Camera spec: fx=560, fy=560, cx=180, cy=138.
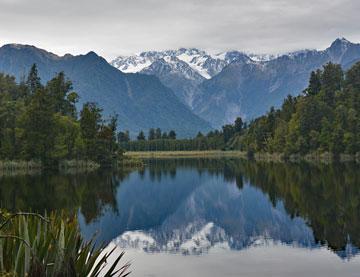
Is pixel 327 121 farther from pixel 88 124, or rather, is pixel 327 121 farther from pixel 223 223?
pixel 223 223

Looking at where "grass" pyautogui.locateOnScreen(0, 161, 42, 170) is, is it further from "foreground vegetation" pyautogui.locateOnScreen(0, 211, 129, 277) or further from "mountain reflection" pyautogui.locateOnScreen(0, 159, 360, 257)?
"foreground vegetation" pyautogui.locateOnScreen(0, 211, 129, 277)

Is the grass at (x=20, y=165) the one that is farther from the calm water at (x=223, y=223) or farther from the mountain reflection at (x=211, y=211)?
the mountain reflection at (x=211, y=211)

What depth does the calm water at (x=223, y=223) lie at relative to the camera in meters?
28.6

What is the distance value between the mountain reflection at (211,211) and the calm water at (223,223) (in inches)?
3.0

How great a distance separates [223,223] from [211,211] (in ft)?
32.2

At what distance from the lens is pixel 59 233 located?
44.7 feet

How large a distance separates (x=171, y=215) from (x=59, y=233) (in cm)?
4086

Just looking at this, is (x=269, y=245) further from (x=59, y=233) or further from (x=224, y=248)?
(x=59, y=233)

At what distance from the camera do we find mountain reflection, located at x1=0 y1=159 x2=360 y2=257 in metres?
36.5

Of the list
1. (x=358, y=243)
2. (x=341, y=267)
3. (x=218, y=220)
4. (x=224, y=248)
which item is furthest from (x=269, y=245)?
(x=218, y=220)

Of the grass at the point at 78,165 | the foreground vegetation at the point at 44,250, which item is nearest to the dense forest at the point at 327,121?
the grass at the point at 78,165

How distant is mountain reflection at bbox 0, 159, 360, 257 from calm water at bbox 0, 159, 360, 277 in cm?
8

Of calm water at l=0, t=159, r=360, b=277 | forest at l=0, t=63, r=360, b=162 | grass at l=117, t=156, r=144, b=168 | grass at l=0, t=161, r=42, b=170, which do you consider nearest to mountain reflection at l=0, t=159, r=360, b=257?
calm water at l=0, t=159, r=360, b=277

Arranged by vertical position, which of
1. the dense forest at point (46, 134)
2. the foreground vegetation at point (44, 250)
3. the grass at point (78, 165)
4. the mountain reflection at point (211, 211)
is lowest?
the mountain reflection at point (211, 211)
